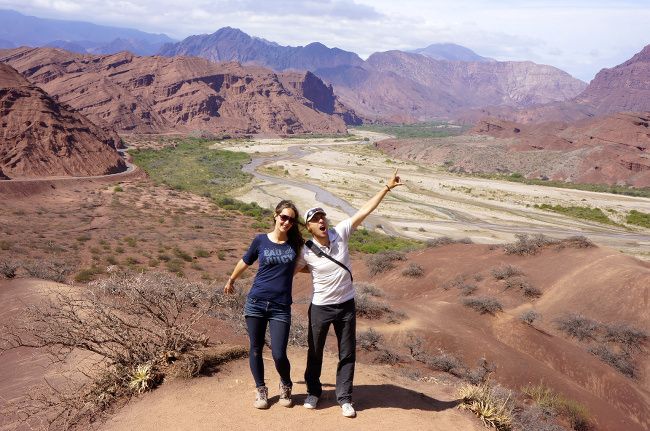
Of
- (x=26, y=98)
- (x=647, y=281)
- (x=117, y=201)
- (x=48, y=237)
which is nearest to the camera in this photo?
(x=647, y=281)

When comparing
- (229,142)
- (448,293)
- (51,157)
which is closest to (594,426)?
(448,293)

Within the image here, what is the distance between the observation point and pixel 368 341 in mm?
9977

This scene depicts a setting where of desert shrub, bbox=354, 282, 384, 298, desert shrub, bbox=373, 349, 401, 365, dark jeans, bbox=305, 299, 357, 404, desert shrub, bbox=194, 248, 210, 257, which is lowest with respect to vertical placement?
desert shrub, bbox=194, 248, 210, 257

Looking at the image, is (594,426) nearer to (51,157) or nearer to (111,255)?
(111,255)

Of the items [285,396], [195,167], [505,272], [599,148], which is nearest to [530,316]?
[505,272]

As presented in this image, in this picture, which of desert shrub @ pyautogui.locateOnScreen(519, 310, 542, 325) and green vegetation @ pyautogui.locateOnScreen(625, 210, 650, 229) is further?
green vegetation @ pyautogui.locateOnScreen(625, 210, 650, 229)

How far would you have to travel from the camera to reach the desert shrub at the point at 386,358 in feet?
30.4

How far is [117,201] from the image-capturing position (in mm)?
39469

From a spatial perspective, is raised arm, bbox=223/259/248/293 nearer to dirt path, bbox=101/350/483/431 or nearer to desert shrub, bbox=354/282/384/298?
dirt path, bbox=101/350/483/431

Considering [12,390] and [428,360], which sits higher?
[12,390]

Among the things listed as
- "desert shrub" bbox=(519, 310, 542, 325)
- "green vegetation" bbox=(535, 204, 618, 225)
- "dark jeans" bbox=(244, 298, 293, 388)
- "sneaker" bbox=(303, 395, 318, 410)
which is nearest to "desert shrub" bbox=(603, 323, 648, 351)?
"desert shrub" bbox=(519, 310, 542, 325)

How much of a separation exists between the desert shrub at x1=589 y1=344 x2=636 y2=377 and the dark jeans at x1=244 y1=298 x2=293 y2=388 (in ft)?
38.8

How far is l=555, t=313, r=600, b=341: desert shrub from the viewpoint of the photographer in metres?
14.1

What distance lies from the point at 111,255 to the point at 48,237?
16.1 ft
